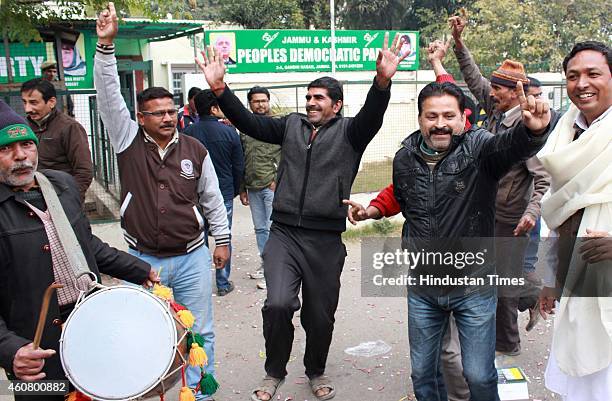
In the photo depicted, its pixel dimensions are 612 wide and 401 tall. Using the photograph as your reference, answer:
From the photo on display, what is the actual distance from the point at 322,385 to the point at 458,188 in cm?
191

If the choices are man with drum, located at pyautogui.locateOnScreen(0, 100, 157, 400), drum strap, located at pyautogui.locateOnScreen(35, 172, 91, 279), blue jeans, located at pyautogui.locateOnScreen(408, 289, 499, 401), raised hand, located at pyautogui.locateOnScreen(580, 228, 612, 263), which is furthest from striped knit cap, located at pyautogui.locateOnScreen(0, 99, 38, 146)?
raised hand, located at pyautogui.locateOnScreen(580, 228, 612, 263)

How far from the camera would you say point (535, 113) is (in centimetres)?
312

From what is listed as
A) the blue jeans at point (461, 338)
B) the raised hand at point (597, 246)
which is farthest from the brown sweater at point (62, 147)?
the raised hand at point (597, 246)

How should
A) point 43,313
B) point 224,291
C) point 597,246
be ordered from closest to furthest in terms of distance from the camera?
point 43,313 < point 597,246 < point 224,291

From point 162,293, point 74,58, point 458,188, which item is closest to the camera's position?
point 162,293

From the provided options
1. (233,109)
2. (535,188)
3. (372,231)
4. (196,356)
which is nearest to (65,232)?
(196,356)

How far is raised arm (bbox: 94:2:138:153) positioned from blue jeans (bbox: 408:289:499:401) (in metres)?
2.13

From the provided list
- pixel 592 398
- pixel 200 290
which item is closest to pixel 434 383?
pixel 592 398

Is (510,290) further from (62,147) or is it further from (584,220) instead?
(62,147)

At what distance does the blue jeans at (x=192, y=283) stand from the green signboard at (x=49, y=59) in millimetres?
11003

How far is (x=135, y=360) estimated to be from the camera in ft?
10.0

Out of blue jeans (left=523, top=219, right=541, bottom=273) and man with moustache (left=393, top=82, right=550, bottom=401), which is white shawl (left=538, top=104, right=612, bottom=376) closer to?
man with moustache (left=393, top=82, right=550, bottom=401)

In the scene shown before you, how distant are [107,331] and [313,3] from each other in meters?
29.3

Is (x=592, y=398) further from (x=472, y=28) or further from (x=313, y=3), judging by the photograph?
(x=313, y=3)
